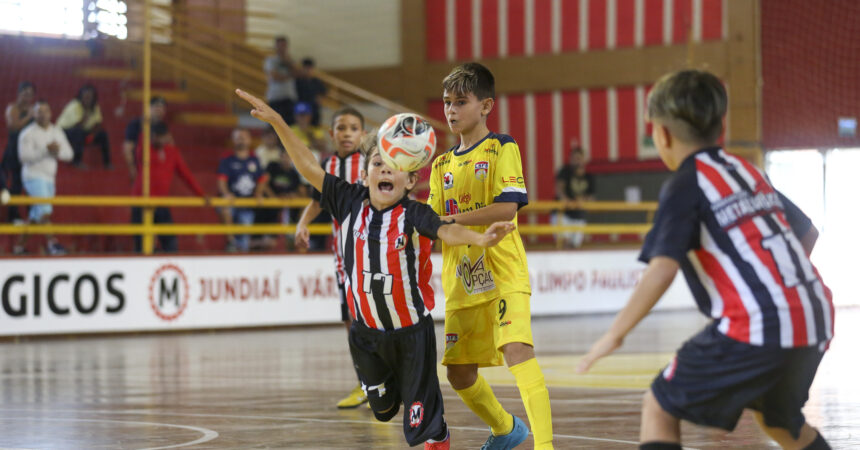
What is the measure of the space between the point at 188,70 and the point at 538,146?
8.45 metres

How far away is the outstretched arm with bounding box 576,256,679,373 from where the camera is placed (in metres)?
3.29

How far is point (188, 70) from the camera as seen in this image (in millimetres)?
21453

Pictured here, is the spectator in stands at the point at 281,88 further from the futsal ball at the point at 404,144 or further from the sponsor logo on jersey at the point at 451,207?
the futsal ball at the point at 404,144

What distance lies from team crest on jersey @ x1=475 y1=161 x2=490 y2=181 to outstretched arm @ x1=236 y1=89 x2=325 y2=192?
2.65 ft

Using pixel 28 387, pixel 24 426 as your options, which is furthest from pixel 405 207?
pixel 28 387

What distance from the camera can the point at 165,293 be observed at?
14.8m

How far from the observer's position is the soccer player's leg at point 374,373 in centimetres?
511

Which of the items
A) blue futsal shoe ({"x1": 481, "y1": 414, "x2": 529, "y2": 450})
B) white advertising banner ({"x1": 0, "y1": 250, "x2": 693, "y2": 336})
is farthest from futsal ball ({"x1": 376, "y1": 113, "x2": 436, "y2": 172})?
white advertising banner ({"x1": 0, "y1": 250, "x2": 693, "y2": 336})

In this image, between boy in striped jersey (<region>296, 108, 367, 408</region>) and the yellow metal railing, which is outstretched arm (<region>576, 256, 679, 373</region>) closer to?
boy in striped jersey (<region>296, 108, 367, 408</region>)

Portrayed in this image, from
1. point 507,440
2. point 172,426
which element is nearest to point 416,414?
point 507,440

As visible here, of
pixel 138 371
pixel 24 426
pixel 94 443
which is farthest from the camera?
pixel 138 371

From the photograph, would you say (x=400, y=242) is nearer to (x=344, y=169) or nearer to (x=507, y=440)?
(x=507, y=440)

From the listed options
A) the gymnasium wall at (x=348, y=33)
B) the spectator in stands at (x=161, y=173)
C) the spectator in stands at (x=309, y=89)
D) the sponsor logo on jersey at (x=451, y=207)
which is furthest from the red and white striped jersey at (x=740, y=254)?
the gymnasium wall at (x=348, y=33)

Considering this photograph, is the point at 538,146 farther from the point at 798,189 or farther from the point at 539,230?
the point at 539,230
